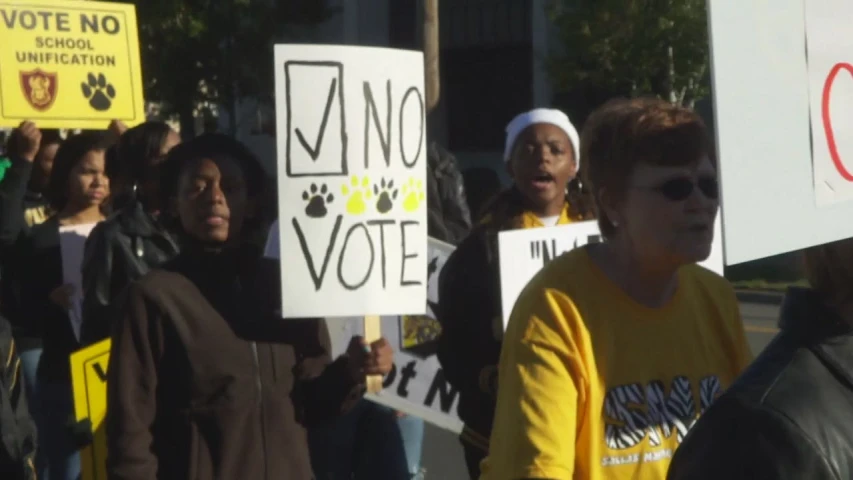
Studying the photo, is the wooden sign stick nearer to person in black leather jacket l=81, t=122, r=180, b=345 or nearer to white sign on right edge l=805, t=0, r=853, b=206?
person in black leather jacket l=81, t=122, r=180, b=345

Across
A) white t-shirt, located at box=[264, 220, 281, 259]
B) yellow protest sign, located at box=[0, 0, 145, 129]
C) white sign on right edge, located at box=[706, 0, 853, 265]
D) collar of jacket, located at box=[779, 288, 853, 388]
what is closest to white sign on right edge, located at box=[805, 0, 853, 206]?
white sign on right edge, located at box=[706, 0, 853, 265]

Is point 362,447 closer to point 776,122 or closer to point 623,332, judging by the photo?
point 623,332

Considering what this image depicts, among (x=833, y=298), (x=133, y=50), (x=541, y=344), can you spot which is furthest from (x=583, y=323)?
(x=133, y=50)

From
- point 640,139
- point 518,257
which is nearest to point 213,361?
point 518,257

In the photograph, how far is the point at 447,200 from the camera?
269 inches

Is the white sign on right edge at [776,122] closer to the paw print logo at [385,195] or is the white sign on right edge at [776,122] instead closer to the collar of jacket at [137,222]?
the paw print logo at [385,195]

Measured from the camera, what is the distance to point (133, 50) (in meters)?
7.59

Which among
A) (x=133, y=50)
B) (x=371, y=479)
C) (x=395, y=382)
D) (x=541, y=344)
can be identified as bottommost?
(x=371, y=479)

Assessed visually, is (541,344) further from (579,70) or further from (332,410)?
(579,70)

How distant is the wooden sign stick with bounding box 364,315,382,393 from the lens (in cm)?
408

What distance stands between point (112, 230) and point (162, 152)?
1.38ft

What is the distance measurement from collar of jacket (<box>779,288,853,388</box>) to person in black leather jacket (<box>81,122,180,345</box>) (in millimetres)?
3197

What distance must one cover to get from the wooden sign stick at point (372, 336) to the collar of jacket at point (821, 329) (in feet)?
7.07

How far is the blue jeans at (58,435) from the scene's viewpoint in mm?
5582
